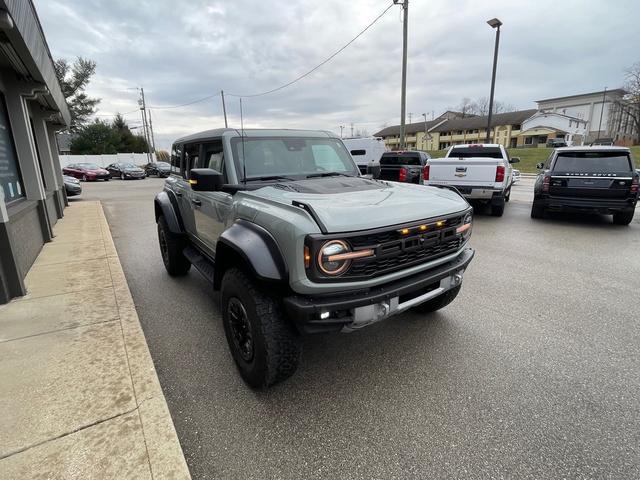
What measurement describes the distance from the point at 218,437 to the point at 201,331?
4.80 ft

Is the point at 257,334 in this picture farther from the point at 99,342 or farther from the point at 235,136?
the point at 235,136

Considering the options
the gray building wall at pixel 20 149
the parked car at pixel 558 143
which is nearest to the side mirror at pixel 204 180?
the gray building wall at pixel 20 149

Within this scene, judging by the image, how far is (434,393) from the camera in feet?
8.15

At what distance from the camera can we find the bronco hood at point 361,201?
219 cm

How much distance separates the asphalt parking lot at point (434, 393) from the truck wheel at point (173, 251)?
52cm

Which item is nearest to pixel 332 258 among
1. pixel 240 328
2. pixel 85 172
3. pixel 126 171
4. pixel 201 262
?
pixel 240 328

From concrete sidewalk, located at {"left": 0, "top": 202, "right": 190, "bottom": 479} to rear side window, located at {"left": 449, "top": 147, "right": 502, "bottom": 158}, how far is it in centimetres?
1053

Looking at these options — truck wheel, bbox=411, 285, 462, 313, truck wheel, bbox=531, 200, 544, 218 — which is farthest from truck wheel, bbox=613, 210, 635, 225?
truck wheel, bbox=411, 285, 462, 313

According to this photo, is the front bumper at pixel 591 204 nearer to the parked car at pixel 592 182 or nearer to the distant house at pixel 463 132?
the parked car at pixel 592 182

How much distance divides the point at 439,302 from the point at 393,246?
143cm

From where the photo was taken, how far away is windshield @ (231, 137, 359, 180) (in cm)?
325

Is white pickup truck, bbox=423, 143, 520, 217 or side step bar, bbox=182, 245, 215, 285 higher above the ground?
white pickup truck, bbox=423, 143, 520, 217

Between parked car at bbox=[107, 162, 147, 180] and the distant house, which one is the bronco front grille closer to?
parked car at bbox=[107, 162, 147, 180]

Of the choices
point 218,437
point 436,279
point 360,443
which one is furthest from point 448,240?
point 218,437
